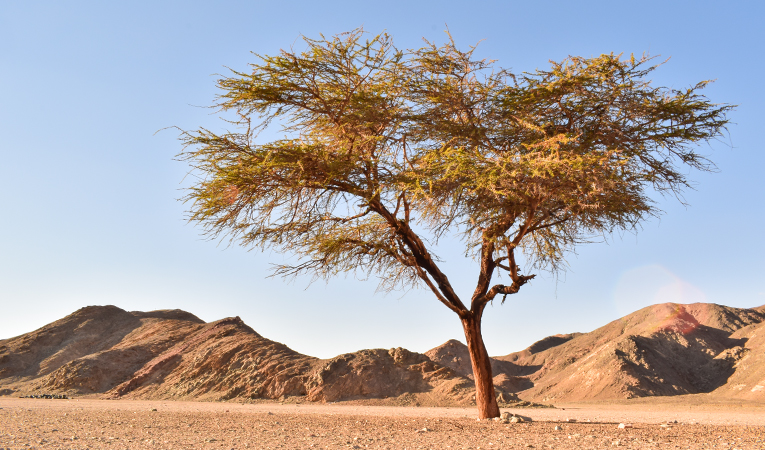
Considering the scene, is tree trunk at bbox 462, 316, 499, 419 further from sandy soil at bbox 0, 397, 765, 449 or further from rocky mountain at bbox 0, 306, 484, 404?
rocky mountain at bbox 0, 306, 484, 404

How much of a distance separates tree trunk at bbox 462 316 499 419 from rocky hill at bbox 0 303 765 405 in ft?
30.9

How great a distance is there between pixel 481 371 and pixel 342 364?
1311 centimetres

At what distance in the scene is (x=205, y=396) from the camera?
25922mm

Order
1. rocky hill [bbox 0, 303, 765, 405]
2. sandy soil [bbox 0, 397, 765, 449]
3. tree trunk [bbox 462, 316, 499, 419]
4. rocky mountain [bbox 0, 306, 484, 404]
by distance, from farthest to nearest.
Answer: rocky hill [bbox 0, 303, 765, 405], rocky mountain [bbox 0, 306, 484, 404], tree trunk [bbox 462, 316, 499, 419], sandy soil [bbox 0, 397, 765, 449]

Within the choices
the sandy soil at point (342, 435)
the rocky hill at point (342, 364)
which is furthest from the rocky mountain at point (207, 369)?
the sandy soil at point (342, 435)

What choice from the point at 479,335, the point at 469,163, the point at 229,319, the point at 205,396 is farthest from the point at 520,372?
the point at 469,163

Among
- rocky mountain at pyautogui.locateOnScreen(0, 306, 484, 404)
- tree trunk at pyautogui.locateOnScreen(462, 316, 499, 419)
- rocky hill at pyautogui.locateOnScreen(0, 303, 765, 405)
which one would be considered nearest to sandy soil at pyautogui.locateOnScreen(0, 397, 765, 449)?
tree trunk at pyautogui.locateOnScreen(462, 316, 499, 419)

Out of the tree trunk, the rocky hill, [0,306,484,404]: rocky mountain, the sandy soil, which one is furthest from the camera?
the rocky hill

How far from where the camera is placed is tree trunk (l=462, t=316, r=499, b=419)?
1383 centimetres

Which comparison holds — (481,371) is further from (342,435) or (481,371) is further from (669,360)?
(669,360)

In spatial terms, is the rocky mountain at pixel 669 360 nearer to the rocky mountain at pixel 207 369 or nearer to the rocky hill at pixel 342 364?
the rocky hill at pixel 342 364

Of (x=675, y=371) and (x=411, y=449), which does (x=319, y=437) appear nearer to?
(x=411, y=449)

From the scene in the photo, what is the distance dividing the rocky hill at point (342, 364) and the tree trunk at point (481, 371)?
9.41 m

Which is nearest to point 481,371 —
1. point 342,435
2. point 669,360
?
point 342,435
